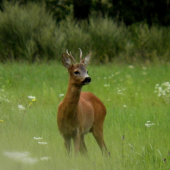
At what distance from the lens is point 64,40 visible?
748 inches

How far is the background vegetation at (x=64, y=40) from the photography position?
18234 millimetres

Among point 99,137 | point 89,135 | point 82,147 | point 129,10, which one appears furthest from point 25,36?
point 82,147

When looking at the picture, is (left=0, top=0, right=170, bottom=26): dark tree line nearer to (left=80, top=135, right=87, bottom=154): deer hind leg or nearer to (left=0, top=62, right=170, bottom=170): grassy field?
(left=0, top=62, right=170, bottom=170): grassy field

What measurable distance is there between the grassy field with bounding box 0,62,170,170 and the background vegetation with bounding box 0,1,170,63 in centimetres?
476

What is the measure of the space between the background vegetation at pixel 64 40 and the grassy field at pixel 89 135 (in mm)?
4755

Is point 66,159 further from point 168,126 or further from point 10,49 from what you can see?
point 10,49

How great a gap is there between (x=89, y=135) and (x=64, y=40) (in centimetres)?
1253

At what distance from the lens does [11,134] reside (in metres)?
5.98

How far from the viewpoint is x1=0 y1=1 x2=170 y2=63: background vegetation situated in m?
18.2

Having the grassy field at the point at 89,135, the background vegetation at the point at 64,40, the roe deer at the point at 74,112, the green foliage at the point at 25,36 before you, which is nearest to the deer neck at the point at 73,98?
the roe deer at the point at 74,112

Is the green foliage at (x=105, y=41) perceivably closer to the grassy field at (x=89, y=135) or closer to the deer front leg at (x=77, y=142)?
the grassy field at (x=89, y=135)

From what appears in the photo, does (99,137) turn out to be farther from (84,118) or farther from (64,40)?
(64,40)

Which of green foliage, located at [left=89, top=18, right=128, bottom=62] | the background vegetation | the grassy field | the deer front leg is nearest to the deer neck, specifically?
the deer front leg

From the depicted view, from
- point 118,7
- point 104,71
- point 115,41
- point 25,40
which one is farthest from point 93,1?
point 104,71
